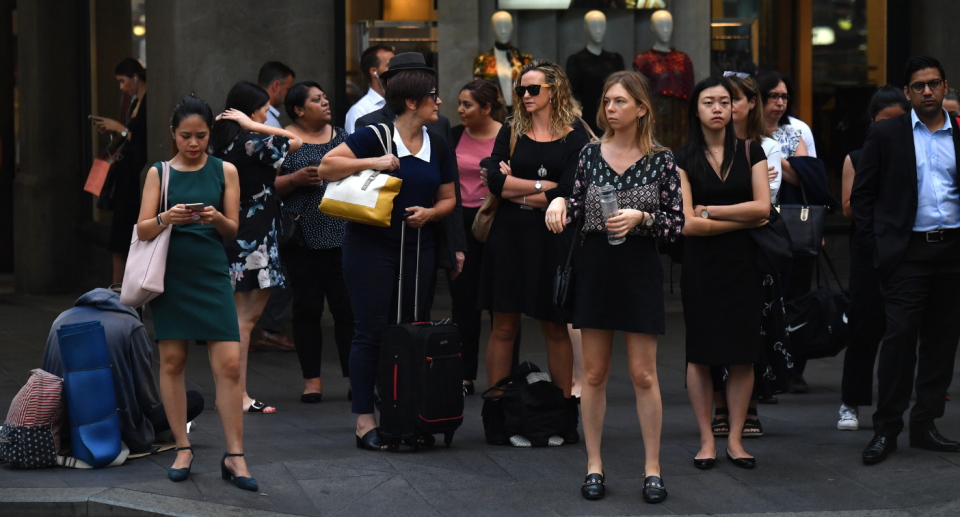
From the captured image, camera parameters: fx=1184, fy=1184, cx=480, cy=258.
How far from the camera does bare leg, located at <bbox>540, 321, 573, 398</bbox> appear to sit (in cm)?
642

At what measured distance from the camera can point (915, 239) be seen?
19.8 ft

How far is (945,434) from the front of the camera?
6523 mm

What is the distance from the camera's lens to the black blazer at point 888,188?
6.00 metres

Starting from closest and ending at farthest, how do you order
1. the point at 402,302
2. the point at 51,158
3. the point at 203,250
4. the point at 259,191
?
1. the point at 203,250
2. the point at 402,302
3. the point at 259,191
4. the point at 51,158

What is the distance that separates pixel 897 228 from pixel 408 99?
2581 mm

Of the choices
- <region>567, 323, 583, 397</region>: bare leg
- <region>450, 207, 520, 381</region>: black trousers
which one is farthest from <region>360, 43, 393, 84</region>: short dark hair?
<region>567, 323, 583, 397</region>: bare leg

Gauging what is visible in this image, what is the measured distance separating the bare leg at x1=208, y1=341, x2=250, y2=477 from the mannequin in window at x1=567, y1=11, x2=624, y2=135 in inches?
247

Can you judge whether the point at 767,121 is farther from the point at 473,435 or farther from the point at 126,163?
the point at 126,163

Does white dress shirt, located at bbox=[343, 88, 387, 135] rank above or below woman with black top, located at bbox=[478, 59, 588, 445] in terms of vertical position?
above

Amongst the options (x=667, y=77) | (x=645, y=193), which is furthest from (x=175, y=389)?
(x=667, y=77)

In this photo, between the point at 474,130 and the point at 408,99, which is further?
the point at 474,130

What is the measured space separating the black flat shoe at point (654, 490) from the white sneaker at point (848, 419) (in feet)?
6.01

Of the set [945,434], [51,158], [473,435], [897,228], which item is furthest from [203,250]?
[51,158]

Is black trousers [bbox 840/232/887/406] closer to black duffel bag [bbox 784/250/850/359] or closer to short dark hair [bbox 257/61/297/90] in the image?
black duffel bag [bbox 784/250/850/359]
